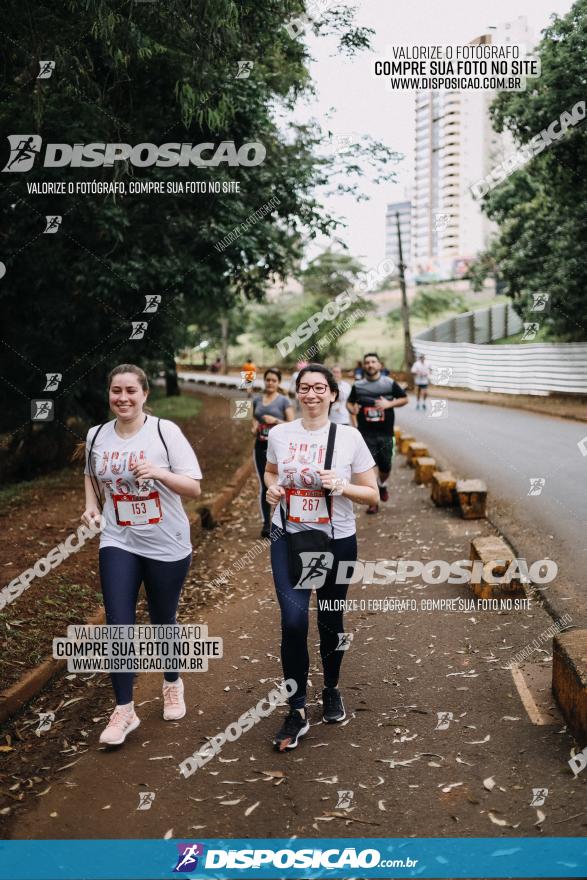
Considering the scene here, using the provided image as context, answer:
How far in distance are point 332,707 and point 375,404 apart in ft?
19.2

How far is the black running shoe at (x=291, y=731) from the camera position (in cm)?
450

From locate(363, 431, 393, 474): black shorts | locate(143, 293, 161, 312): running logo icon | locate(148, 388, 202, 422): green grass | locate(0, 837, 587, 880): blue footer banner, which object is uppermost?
locate(143, 293, 161, 312): running logo icon

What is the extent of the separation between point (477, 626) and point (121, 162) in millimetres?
7911

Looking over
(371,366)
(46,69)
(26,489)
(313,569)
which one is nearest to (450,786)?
(313,569)

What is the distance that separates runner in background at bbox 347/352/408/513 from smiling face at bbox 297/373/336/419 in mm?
5676

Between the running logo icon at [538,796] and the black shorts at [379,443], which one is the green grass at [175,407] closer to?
the black shorts at [379,443]

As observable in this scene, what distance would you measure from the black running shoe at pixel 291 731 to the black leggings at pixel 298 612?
64mm

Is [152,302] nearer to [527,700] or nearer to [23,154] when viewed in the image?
[23,154]

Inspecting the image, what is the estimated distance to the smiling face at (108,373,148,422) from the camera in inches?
182

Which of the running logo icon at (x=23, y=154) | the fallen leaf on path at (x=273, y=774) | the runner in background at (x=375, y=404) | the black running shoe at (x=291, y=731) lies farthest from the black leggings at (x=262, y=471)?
the fallen leaf on path at (x=273, y=774)

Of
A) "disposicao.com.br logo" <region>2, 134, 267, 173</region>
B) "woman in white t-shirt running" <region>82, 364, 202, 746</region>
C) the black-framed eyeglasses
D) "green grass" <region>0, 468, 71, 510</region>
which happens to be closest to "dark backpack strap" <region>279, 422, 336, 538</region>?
the black-framed eyeglasses

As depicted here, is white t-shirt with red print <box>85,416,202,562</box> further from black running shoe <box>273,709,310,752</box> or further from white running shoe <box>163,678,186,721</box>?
black running shoe <box>273,709,310,752</box>

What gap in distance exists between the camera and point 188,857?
3.53m

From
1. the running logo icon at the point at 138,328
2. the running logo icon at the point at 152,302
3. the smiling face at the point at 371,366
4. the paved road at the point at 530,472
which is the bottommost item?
the paved road at the point at 530,472
